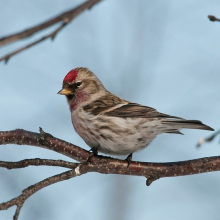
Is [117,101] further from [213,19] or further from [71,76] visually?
[213,19]

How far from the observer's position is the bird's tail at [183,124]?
3.10 m

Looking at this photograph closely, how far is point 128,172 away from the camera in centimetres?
336

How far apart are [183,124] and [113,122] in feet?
2.53

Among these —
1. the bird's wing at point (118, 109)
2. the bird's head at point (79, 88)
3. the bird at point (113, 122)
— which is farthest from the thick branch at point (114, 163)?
the bird's head at point (79, 88)

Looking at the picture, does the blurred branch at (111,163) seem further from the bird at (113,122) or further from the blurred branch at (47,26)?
the blurred branch at (47,26)

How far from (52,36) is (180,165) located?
2417 mm

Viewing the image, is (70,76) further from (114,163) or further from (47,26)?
(47,26)

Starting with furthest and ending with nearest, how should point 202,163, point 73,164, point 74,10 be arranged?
point 202,163 < point 73,164 < point 74,10

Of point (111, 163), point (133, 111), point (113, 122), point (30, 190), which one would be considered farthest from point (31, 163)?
point (133, 111)

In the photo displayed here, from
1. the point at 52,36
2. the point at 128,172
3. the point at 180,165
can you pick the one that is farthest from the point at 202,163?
the point at 52,36

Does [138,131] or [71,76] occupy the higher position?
[71,76]

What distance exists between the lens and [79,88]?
4371 millimetres

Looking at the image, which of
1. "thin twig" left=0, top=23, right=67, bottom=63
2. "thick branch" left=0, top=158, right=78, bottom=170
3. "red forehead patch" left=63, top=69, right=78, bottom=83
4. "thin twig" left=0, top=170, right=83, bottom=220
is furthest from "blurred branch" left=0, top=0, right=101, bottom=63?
"red forehead patch" left=63, top=69, right=78, bottom=83

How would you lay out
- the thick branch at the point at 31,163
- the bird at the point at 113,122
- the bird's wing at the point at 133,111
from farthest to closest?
the bird's wing at the point at 133,111 < the bird at the point at 113,122 < the thick branch at the point at 31,163
